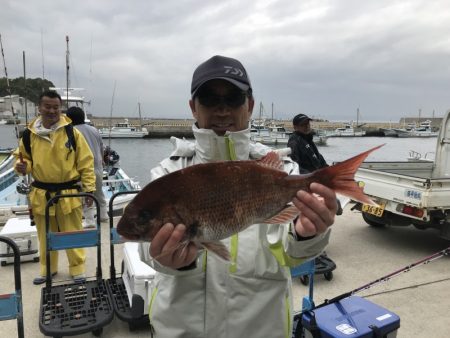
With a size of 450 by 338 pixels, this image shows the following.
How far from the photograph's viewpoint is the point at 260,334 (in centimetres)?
179

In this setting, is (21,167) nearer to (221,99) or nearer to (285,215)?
(221,99)

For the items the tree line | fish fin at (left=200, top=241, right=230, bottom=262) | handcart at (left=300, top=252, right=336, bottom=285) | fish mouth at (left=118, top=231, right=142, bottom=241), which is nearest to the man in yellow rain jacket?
the tree line

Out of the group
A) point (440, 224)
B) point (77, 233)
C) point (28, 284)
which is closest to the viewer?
point (77, 233)

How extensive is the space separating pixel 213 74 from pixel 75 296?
346cm

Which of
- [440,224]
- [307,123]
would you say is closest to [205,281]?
[307,123]

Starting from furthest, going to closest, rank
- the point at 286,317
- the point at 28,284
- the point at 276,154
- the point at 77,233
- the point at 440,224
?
1. the point at 440,224
2. the point at 28,284
3. the point at 77,233
4. the point at 286,317
5. the point at 276,154

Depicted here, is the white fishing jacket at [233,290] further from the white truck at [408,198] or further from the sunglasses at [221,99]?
the white truck at [408,198]

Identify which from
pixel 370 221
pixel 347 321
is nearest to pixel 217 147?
pixel 347 321

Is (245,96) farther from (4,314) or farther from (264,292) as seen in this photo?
(4,314)

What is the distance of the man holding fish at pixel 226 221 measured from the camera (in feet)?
4.99

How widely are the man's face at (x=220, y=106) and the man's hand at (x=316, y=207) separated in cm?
52

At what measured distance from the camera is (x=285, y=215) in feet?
5.28

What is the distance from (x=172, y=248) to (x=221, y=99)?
0.77 metres

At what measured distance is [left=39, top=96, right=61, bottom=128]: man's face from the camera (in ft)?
16.0
